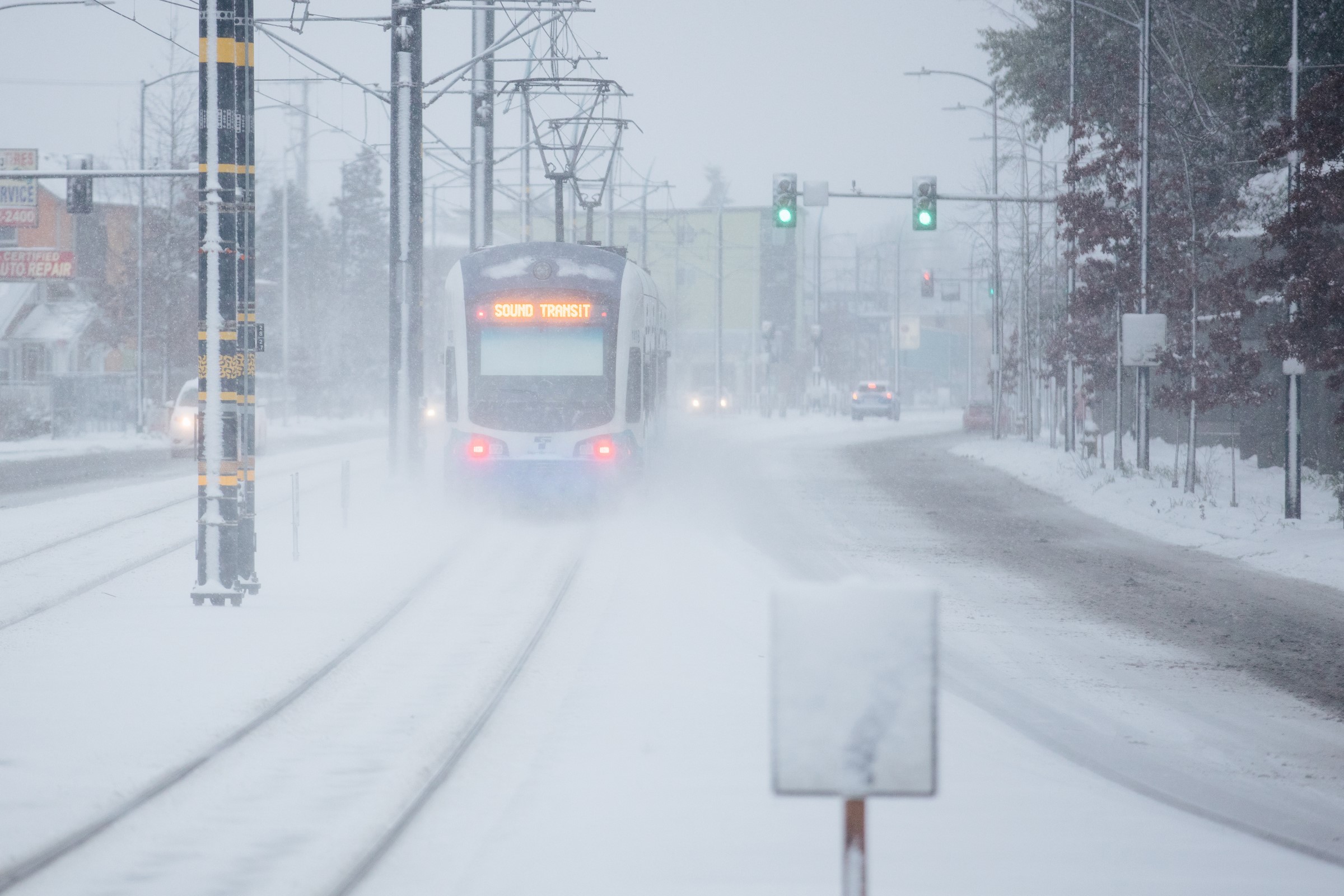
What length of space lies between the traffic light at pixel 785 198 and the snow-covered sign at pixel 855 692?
83.2ft

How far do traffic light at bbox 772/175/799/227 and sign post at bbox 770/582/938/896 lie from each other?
25.4 m

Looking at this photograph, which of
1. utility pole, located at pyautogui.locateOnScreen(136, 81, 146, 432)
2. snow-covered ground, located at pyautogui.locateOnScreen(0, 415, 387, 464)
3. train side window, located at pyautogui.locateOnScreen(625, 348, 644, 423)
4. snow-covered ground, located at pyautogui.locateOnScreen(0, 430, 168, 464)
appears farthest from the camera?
utility pole, located at pyautogui.locateOnScreen(136, 81, 146, 432)

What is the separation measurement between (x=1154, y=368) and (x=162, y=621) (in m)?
27.8

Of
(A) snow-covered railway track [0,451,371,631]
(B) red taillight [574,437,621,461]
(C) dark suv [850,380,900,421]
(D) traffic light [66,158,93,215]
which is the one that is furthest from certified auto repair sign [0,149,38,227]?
(B) red taillight [574,437,621,461]

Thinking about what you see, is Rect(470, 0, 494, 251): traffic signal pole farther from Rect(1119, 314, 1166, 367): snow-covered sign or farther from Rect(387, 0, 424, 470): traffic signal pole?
Rect(1119, 314, 1166, 367): snow-covered sign

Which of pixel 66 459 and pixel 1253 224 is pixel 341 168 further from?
pixel 1253 224

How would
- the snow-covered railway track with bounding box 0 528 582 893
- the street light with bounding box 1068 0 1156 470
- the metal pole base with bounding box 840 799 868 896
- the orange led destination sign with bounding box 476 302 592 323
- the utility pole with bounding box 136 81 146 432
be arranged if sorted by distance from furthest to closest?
the utility pole with bounding box 136 81 146 432 < the street light with bounding box 1068 0 1156 470 < the orange led destination sign with bounding box 476 302 592 323 < the snow-covered railway track with bounding box 0 528 582 893 < the metal pole base with bounding box 840 799 868 896

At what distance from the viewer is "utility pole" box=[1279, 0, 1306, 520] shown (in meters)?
20.0

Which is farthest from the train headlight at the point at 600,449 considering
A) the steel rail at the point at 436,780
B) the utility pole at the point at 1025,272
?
the utility pole at the point at 1025,272

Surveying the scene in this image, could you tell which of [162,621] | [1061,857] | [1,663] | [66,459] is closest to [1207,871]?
[1061,857]

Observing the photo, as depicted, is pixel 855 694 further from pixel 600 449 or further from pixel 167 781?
pixel 600 449

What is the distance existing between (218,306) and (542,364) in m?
8.61

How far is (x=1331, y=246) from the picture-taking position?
64.4ft

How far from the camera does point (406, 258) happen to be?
79.8 feet
